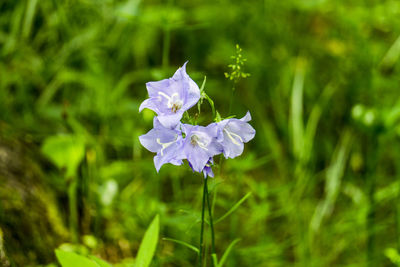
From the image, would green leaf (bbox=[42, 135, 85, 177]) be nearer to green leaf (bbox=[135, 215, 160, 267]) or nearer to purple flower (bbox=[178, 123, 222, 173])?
green leaf (bbox=[135, 215, 160, 267])

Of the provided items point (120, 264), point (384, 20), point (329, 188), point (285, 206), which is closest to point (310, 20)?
point (384, 20)

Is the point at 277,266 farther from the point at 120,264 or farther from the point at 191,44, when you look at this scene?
the point at 191,44

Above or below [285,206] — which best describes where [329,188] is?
above

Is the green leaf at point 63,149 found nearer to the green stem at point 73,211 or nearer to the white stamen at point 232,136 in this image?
the green stem at point 73,211

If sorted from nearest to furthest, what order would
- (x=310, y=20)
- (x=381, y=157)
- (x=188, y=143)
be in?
(x=188, y=143) → (x=381, y=157) → (x=310, y=20)

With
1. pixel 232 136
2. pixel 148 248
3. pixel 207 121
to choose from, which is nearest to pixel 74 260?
pixel 148 248

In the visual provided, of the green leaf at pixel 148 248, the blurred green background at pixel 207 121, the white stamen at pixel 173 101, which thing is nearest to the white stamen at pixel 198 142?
the white stamen at pixel 173 101
